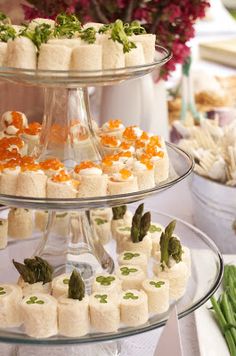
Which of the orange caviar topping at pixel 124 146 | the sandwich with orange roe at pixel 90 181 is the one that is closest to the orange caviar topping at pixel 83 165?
the sandwich with orange roe at pixel 90 181

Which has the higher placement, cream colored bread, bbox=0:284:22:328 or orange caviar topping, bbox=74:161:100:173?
orange caviar topping, bbox=74:161:100:173

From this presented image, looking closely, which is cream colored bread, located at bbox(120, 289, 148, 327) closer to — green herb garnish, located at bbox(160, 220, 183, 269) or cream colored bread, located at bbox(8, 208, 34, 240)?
green herb garnish, located at bbox(160, 220, 183, 269)

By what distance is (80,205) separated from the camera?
96 cm

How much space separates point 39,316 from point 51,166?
0.69 ft

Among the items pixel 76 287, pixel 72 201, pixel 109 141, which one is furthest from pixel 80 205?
pixel 109 141

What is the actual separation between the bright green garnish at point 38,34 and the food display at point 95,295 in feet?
1.05

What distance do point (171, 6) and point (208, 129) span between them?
Result: 307 millimetres

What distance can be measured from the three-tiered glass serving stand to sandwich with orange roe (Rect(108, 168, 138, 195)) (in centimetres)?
3

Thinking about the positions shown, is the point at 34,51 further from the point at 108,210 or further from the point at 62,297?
the point at 108,210

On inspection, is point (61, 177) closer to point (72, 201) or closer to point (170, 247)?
point (72, 201)

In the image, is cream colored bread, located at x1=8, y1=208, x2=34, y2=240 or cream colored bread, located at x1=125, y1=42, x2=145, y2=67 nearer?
cream colored bread, located at x1=125, y1=42, x2=145, y2=67

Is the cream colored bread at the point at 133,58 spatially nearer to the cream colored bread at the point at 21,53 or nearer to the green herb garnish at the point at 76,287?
the cream colored bread at the point at 21,53

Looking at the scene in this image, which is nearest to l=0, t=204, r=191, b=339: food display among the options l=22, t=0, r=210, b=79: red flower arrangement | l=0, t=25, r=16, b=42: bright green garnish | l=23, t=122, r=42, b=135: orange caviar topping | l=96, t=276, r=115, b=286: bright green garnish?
l=96, t=276, r=115, b=286: bright green garnish

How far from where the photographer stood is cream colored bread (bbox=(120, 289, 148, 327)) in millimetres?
1003
